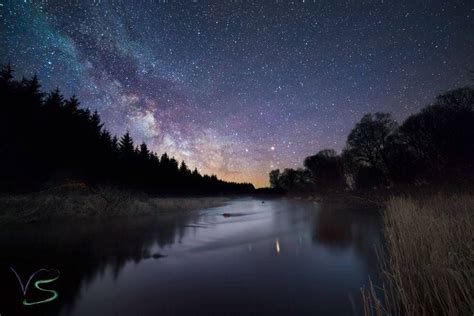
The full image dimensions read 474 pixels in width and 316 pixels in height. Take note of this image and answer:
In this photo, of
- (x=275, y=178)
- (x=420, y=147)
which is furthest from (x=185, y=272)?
(x=275, y=178)

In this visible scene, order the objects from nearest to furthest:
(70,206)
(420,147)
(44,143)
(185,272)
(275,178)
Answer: (185,272), (70,206), (44,143), (420,147), (275,178)

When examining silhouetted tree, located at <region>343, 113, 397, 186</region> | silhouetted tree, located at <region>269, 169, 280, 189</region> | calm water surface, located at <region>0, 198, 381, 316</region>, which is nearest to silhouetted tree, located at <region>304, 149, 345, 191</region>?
silhouetted tree, located at <region>343, 113, 397, 186</region>

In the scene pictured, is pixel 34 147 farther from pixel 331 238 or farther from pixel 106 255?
pixel 331 238

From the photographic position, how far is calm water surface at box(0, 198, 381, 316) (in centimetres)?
488

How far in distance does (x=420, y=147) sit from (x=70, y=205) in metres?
44.2

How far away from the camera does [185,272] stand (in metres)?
7.17

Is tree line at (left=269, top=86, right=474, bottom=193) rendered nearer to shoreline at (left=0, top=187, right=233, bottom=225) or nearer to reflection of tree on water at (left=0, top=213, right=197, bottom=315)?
reflection of tree on water at (left=0, top=213, right=197, bottom=315)

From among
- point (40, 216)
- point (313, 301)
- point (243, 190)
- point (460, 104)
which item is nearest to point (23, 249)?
point (40, 216)

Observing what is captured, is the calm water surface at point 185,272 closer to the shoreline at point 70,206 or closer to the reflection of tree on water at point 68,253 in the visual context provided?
the reflection of tree on water at point 68,253

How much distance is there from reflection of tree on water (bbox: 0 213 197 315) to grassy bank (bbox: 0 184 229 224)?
2.13 meters

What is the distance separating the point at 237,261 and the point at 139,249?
4357 mm

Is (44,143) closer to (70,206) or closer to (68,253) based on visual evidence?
(70,206)

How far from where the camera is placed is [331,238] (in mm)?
12359

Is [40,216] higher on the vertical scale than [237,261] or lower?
higher
